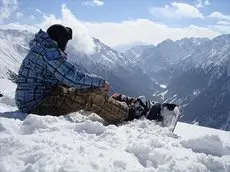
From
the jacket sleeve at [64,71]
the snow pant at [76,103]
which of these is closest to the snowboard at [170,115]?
the snow pant at [76,103]

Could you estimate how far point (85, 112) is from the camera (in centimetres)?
800

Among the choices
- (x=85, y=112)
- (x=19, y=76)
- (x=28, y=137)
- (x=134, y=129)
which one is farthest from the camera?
(x=85, y=112)

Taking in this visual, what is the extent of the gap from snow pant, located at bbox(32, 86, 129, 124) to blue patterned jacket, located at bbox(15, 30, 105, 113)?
136mm

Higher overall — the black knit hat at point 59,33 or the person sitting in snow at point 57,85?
the black knit hat at point 59,33

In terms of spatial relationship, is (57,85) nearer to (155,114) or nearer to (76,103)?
(76,103)

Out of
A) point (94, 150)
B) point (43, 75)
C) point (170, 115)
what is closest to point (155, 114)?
point (170, 115)

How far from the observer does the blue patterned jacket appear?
6520mm

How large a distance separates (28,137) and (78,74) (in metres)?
2.31

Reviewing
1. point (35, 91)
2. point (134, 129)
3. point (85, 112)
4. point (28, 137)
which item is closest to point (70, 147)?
point (28, 137)

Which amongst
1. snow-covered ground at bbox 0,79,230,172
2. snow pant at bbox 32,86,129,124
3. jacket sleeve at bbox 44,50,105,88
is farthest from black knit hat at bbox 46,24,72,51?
Result: snow-covered ground at bbox 0,79,230,172

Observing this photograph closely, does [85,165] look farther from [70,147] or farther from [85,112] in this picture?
[85,112]

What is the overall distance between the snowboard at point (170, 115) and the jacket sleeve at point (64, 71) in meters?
2.00

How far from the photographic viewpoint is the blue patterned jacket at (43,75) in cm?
652

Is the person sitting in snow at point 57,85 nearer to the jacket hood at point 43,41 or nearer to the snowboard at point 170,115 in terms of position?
the jacket hood at point 43,41
